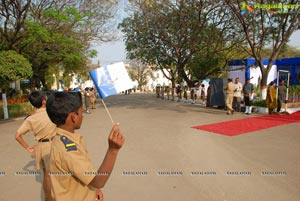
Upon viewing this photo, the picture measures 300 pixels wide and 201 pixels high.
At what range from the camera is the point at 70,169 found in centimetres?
160

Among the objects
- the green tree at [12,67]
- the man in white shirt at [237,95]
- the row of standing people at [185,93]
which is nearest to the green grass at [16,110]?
the green tree at [12,67]

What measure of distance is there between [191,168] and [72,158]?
3343 millimetres

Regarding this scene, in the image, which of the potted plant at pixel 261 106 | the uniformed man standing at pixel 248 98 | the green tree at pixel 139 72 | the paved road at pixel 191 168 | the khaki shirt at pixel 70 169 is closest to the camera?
the khaki shirt at pixel 70 169

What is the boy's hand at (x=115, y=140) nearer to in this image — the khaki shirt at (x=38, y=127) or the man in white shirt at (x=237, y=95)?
the khaki shirt at (x=38, y=127)

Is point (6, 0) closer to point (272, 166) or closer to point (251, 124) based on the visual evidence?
point (251, 124)

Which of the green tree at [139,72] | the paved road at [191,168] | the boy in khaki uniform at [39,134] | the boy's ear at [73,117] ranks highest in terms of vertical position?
the green tree at [139,72]

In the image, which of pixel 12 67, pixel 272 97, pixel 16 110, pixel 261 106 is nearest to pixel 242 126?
pixel 272 97

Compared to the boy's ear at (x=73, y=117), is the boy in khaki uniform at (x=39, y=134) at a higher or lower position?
lower

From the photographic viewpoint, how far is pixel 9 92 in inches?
673

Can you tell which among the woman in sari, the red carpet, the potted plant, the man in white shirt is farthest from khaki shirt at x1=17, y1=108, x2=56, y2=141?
the potted plant

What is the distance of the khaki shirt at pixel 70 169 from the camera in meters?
1.59

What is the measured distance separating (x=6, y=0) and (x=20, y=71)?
15.5ft

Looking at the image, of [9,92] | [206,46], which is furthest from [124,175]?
[206,46]

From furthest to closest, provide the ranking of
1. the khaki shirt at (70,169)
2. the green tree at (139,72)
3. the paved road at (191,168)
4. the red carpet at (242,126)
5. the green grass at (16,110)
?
the green tree at (139,72) → the green grass at (16,110) → the red carpet at (242,126) → the paved road at (191,168) → the khaki shirt at (70,169)
